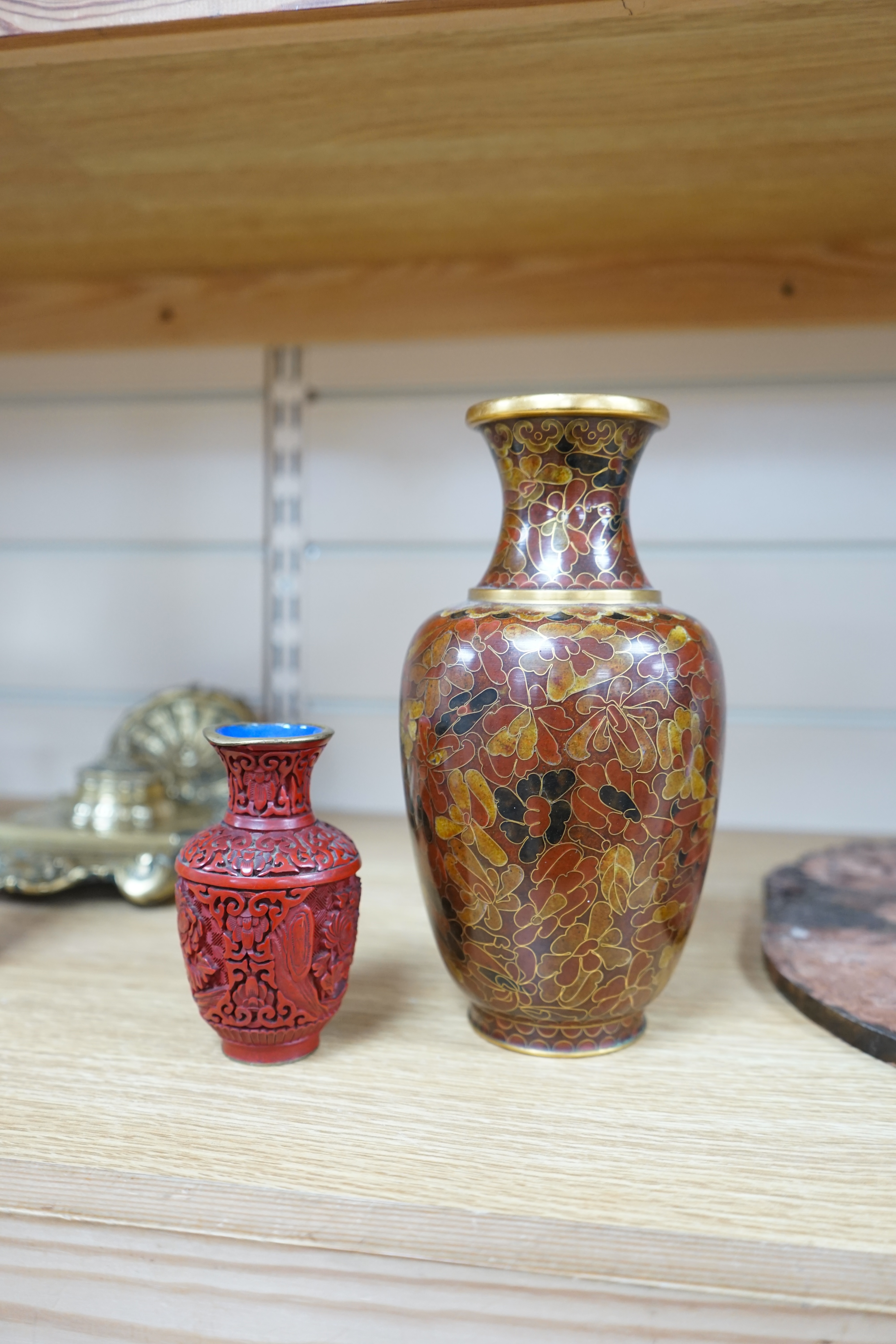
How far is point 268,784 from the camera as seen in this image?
2.35 feet

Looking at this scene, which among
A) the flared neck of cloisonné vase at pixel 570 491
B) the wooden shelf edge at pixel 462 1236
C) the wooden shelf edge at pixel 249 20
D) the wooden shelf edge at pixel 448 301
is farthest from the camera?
the wooden shelf edge at pixel 448 301

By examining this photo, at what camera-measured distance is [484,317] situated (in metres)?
1.37

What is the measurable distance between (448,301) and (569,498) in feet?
2.41

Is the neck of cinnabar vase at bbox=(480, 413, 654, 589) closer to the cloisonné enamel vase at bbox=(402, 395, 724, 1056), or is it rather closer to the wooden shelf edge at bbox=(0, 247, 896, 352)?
the cloisonné enamel vase at bbox=(402, 395, 724, 1056)

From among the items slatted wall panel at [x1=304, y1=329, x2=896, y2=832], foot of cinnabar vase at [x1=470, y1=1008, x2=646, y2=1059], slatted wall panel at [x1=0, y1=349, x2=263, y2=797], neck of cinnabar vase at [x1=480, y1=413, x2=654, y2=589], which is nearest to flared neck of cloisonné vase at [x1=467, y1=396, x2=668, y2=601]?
neck of cinnabar vase at [x1=480, y1=413, x2=654, y2=589]

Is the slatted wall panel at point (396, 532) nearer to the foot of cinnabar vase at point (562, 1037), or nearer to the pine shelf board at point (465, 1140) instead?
the pine shelf board at point (465, 1140)

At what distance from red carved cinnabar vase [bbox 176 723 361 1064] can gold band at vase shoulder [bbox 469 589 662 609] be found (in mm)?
164

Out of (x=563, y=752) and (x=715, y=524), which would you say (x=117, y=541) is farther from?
(x=563, y=752)

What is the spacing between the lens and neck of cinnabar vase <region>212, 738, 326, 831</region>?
2.33ft

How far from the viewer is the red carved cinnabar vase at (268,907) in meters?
0.68

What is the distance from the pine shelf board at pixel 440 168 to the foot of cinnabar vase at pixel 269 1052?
69 centimetres

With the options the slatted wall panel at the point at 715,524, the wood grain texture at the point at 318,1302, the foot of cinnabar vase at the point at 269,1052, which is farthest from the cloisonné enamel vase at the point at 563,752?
the slatted wall panel at the point at 715,524

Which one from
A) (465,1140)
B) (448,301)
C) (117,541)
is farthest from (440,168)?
(465,1140)

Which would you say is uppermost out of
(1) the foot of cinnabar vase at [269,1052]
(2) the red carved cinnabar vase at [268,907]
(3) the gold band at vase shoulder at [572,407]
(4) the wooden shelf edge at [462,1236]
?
(3) the gold band at vase shoulder at [572,407]
